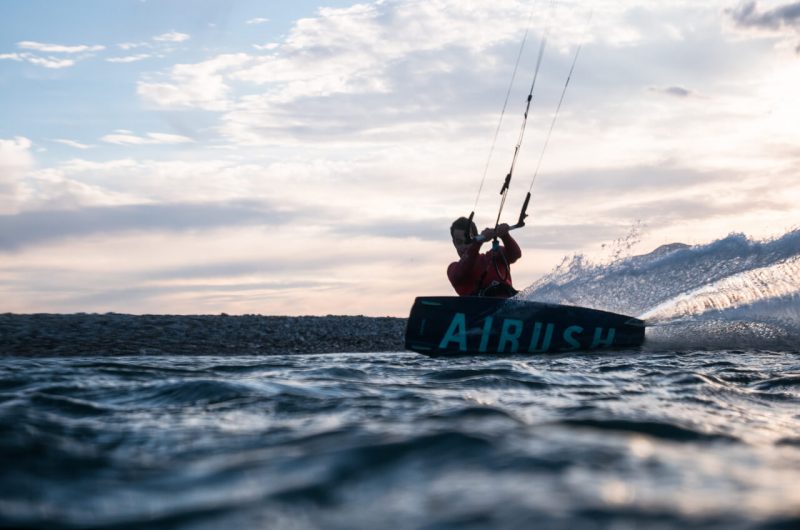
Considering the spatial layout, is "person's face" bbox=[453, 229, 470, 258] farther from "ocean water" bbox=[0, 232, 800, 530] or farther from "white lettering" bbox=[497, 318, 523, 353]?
"ocean water" bbox=[0, 232, 800, 530]

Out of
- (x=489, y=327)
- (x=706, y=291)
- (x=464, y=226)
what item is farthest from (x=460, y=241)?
(x=706, y=291)

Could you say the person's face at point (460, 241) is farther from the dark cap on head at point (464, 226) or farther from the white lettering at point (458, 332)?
the white lettering at point (458, 332)

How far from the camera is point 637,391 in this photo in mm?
4961

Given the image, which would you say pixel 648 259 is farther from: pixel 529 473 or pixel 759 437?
pixel 529 473

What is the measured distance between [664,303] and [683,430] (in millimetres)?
9503

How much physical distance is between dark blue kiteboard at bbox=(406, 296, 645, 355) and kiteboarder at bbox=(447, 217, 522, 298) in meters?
0.57

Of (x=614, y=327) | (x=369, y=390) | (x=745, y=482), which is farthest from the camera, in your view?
(x=614, y=327)

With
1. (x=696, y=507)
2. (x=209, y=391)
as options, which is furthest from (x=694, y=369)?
(x=696, y=507)

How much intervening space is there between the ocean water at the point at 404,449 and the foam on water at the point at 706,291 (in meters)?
4.62

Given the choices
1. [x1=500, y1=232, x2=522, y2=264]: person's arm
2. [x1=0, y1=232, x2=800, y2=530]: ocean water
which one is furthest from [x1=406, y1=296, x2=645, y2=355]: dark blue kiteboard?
[x1=0, y1=232, x2=800, y2=530]: ocean water

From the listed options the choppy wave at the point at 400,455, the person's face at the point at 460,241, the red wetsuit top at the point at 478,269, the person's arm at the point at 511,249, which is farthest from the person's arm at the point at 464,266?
the choppy wave at the point at 400,455

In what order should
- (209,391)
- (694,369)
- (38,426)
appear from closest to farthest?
(38,426) → (209,391) → (694,369)

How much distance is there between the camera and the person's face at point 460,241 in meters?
10.3

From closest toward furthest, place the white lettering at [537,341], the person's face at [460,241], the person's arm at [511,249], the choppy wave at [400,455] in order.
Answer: the choppy wave at [400,455]
the white lettering at [537,341]
the person's arm at [511,249]
the person's face at [460,241]
